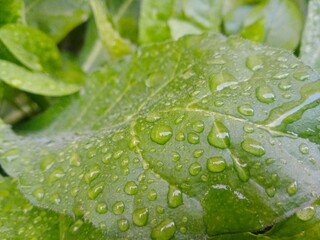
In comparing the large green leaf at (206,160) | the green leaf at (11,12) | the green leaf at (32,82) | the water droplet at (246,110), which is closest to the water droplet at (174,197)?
the large green leaf at (206,160)

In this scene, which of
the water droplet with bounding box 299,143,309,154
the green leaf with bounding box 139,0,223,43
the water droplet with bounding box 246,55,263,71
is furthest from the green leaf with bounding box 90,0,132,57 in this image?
the water droplet with bounding box 299,143,309,154

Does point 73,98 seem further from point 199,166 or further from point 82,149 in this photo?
point 199,166

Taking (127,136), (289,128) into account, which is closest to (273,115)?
(289,128)

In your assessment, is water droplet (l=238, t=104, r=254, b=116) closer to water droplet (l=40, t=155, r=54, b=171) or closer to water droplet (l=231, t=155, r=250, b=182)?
water droplet (l=231, t=155, r=250, b=182)

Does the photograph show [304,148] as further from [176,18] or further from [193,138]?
[176,18]

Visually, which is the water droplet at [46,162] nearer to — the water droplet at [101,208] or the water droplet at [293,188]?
the water droplet at [101,208]
